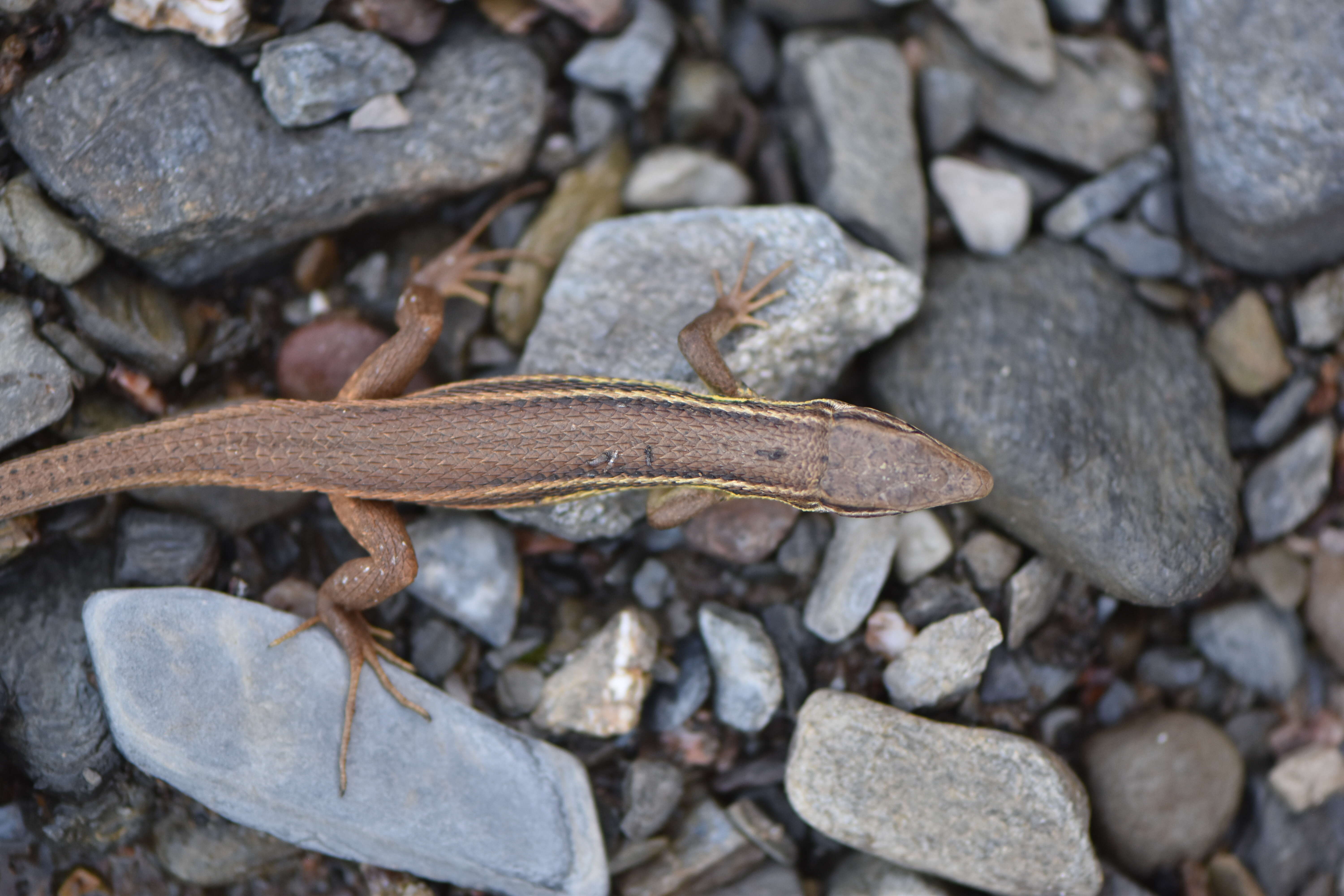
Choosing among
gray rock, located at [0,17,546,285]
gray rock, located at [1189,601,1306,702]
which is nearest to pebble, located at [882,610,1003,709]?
gray rock, located at [1189,601,1306,702]

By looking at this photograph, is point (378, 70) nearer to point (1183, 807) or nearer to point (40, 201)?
point (40, 201)

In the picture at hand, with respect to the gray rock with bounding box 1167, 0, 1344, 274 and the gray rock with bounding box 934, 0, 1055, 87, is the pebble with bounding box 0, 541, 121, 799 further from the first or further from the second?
the gray rock with bounding box 1167, 0, 1344, 274

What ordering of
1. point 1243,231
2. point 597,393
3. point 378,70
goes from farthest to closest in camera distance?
point 1243,231 → point 378,70 → point 597,393

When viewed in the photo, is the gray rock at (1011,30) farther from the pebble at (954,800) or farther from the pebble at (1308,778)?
the pebble at (1308,778)

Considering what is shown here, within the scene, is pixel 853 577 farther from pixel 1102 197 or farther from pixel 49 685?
pixel 49 685

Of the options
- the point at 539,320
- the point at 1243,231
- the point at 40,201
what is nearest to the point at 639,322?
the point at 539,320

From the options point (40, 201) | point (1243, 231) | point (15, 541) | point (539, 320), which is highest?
point (1243, 231)
